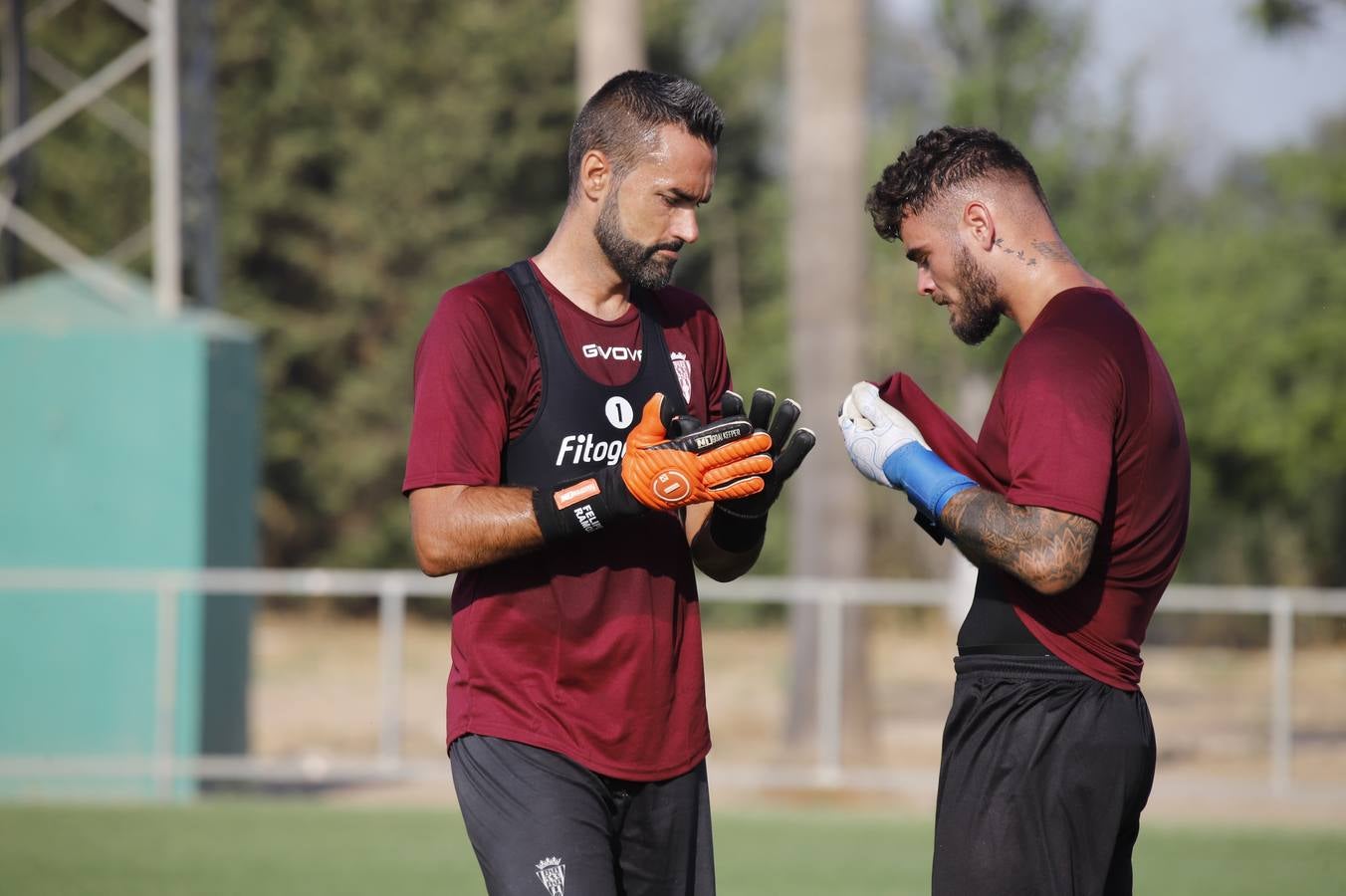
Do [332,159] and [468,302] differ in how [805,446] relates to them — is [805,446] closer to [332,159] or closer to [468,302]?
A: [468,302]

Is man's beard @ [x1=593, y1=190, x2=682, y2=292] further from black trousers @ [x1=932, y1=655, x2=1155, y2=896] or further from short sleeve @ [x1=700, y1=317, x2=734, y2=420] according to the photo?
black trousers @ [x1=932, y1=655, x2=1155, y2=896]

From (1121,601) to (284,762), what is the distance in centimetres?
1005

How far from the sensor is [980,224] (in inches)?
163

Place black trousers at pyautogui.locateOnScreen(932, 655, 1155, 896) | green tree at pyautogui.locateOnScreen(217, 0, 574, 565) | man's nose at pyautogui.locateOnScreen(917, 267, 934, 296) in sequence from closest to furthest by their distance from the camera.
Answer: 1. black trousers at pyautogui.locateOnScreen(932, 655, 1155, 896)
2. man's nose at pyautogui.locateOnScreen(917, 267, 934, 296)
3. green tree at pyautogui.locateOnScreen(217, 0, 574, 565)

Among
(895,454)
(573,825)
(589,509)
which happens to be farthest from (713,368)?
(573,825)

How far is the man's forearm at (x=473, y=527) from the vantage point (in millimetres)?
3965

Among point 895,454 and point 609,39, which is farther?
point 609,39

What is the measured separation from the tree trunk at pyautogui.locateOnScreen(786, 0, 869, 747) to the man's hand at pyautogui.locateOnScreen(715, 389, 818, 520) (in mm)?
10588

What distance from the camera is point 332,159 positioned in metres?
35.1

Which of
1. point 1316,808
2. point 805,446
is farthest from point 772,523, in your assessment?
point 805,446

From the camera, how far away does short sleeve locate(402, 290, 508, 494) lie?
4.04 meters

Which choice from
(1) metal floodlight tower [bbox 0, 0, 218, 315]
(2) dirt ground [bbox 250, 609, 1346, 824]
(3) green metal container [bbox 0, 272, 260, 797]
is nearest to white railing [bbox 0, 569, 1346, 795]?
(3) green metal container [bbox 0, 272, 260, 797]

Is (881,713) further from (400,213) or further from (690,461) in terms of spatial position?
(690,461)

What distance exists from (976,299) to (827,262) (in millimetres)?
11064
